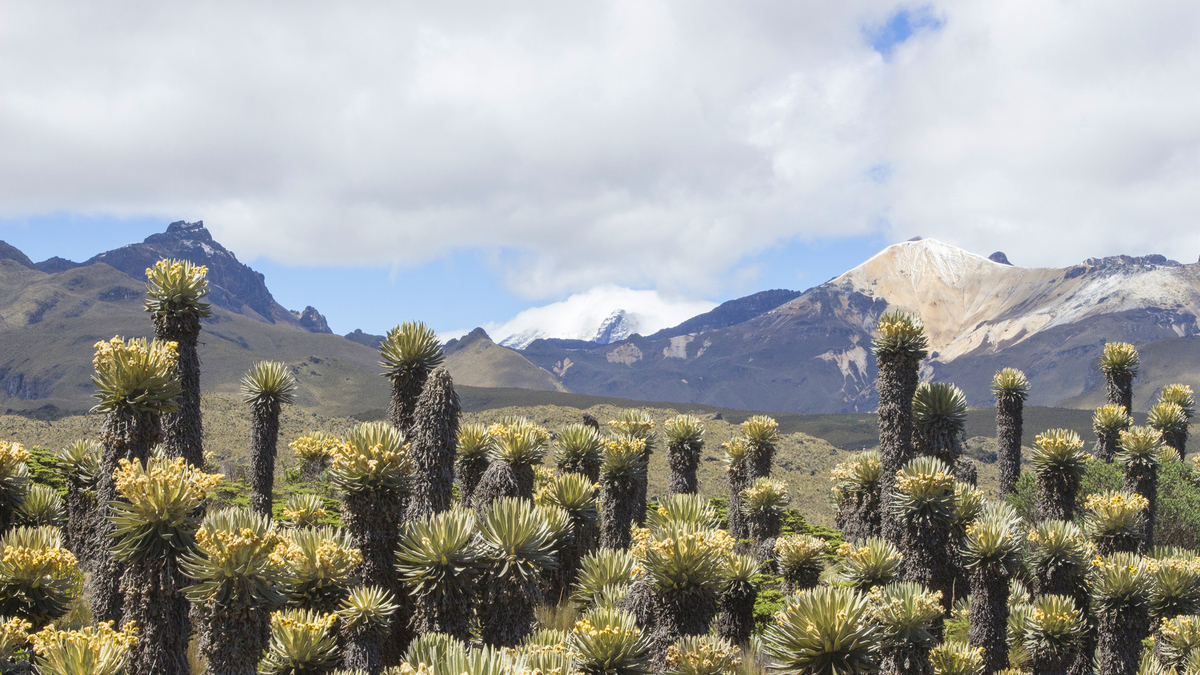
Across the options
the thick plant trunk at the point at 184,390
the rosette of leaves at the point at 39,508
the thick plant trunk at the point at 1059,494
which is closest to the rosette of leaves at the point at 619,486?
the thick plant trunk at the point at 184,390

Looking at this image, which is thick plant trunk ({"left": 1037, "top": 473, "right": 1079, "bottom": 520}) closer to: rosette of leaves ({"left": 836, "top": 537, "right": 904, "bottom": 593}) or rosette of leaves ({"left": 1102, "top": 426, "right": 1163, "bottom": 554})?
rosette of leaves ({"left": 1102, "top": 426, "right": 1163, "bottom": 554})

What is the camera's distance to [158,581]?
819cm

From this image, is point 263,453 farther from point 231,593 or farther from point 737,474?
point 737,474

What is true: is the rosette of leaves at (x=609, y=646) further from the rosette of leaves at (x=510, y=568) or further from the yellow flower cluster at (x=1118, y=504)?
the yellow flower cluster at (x=1118, y=504)

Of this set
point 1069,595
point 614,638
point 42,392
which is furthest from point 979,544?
point 42,392

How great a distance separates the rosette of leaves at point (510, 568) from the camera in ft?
31.3

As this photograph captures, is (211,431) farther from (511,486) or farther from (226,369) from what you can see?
(226,369)

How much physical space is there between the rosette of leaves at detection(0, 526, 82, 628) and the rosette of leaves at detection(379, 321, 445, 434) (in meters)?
5.47

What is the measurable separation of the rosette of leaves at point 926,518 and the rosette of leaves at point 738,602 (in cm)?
343

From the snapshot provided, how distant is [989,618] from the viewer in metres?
14.5

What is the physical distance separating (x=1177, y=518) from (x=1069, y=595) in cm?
1560

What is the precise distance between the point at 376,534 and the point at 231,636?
2122 mm

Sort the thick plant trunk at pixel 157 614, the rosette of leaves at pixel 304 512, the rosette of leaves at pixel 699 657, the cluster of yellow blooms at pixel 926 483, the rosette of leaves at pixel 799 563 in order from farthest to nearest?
the rosette of leaves at pixel 799 563, the cluster of yellow blooms at pixel 926 483, the rosette of leaves at pixel 304 512, the rosette of leaves at pixel 699 657, the thick plant trunk at pixel 157 614

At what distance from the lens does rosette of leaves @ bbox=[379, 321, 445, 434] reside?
13.4m
